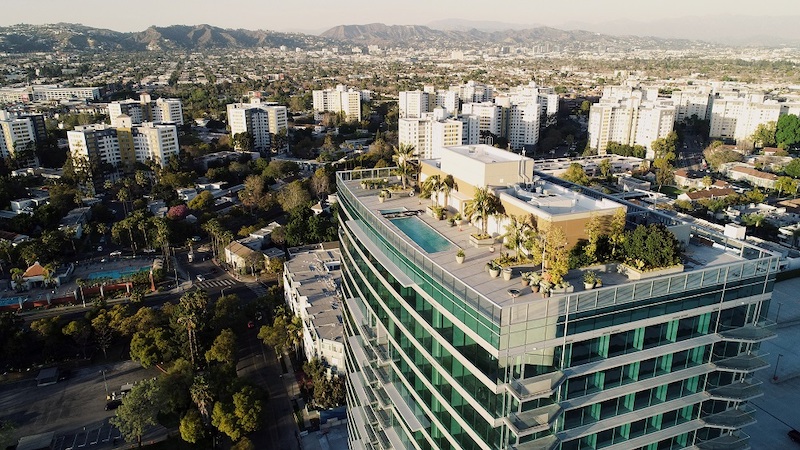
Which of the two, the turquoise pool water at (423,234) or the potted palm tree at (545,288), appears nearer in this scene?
the potted palm tree at (545,288)

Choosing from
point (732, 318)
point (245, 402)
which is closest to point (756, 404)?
point (732, 318)

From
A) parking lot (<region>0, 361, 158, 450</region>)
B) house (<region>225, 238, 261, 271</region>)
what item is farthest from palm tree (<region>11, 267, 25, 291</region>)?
house (<region>225, 238, 261, 271</region>)

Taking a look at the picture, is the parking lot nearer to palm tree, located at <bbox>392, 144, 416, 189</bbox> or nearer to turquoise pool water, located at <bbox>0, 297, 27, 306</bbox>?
turquoise pool water, located at <bbox>0, 297, 27, 306</bbox>

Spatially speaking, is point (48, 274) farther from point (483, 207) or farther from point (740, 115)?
point (740, 115)

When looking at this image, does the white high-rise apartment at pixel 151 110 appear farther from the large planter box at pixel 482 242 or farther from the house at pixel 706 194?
the large planter box at pixel 482 242

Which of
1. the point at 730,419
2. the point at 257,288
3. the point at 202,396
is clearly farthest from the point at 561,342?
the point at 257,288

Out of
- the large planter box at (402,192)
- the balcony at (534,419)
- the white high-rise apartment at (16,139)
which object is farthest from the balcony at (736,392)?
the white high-rise apartment at (16,139)
